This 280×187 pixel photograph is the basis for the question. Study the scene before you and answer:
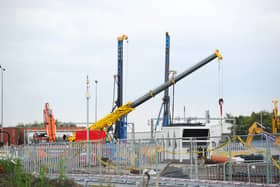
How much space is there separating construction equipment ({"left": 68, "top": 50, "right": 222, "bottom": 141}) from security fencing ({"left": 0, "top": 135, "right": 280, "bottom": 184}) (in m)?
20.5

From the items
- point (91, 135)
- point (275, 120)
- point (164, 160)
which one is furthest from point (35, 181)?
point (275, 120)

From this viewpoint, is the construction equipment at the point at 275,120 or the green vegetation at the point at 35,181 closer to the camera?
the green vegetation at the point at 35,181

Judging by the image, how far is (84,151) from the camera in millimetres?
19203

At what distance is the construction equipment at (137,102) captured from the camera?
1619 inches

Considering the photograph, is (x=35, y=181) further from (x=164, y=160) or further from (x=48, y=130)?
(x=48, y=130)

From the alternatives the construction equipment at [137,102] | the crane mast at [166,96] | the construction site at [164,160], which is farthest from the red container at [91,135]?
the construction site at [164,160]

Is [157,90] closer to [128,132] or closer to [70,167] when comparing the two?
[128,132]

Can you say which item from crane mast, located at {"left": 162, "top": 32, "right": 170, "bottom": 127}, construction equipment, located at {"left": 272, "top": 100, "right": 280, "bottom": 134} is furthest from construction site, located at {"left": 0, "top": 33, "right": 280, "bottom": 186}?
crane mast, located at {"left": 162, "top": 32, "right": 170, "bottom": 127}

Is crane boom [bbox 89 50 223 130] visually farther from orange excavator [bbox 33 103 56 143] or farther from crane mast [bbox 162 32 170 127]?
orange excavator [bbox 33 103 56 143]

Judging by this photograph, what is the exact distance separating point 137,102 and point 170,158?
901 inches

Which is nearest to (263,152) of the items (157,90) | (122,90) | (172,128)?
(172,128)

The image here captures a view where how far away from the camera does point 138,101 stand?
41812 millimetres

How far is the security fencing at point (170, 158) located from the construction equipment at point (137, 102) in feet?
67.1

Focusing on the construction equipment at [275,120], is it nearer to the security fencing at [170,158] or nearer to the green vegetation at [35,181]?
the security fencing at [170,158]
